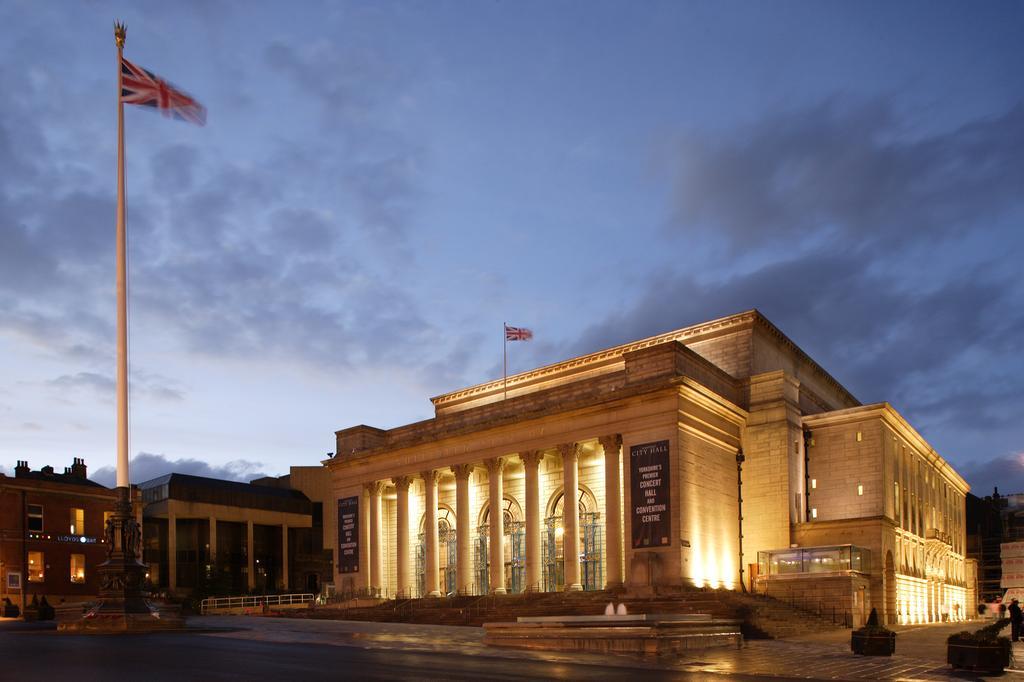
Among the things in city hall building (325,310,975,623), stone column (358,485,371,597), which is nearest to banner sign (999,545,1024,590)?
city hall building (325,310,975,623)

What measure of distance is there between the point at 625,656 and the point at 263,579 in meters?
74.4

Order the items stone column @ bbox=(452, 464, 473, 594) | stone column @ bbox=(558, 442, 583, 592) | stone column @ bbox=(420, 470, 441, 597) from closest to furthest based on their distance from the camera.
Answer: stone column @ bbox=(558, 442, 583, 592) → stone column @ bbox=(452, 464, 473, 594) → stone column @ bbox=(420, 470, 441, 597)

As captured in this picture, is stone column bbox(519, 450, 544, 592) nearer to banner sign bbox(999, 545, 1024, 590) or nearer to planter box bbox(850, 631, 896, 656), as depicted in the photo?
banner sign bbox(999, 545, 1024, 590)

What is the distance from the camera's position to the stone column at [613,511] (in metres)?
51.2

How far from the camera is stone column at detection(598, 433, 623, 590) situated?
168 ft

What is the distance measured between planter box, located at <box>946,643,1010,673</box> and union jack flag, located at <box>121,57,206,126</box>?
92.9 feet

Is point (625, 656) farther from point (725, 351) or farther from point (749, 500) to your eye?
point (725, 351)

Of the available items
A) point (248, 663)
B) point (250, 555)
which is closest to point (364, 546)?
point (250, 555)

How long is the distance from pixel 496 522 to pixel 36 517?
36.6m

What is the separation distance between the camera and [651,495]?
48906mm

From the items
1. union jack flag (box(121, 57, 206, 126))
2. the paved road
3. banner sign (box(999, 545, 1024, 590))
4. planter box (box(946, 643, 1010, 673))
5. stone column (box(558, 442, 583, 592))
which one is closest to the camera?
the paved road

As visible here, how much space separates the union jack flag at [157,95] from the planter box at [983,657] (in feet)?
92.9

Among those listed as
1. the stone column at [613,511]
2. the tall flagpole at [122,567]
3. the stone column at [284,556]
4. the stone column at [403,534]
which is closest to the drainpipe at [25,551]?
the stone column at [403,534]

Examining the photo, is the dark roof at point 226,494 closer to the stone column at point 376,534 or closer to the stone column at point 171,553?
the stone column at point 171,553
